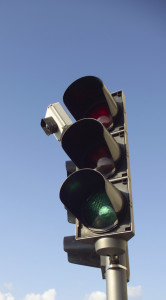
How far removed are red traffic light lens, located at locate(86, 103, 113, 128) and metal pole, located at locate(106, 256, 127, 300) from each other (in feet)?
3.96

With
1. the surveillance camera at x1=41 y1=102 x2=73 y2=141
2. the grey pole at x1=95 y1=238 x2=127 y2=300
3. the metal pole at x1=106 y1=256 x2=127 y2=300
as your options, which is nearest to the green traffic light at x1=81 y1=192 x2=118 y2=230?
the grey pole at x1=95 y1=238 x2=127 y2=300

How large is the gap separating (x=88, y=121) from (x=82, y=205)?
648 mm

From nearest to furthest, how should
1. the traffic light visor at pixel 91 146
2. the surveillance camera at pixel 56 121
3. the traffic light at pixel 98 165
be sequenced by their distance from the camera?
the traffic light at pixel 98 165 → the traffic light visor at pixel 91 146 → the surveillance camera at pixel 56 121

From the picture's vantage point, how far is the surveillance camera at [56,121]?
317cm

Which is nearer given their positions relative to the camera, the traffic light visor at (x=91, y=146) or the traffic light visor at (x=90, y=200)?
the traffic light visor at (x=90, y=200)

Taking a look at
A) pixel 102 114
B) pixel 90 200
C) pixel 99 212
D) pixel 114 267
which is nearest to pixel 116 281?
pixel 114 267

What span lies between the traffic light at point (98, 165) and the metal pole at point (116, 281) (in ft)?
0.65

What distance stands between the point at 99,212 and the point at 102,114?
0.96m

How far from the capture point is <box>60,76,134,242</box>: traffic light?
227 cm

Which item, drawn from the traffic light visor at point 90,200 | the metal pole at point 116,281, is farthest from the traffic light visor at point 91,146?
the metal pole at point 116,281

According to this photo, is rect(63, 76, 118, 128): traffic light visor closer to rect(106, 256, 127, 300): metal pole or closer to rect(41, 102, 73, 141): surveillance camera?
rect(41, 102, 73, 141): surveillance camera

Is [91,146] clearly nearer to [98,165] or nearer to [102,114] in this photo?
[98,165]

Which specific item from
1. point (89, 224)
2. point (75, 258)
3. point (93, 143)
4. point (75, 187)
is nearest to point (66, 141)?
point (93, 143)

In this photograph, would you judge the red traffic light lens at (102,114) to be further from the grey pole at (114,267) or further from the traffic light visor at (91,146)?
the grey pole at (114,267)
